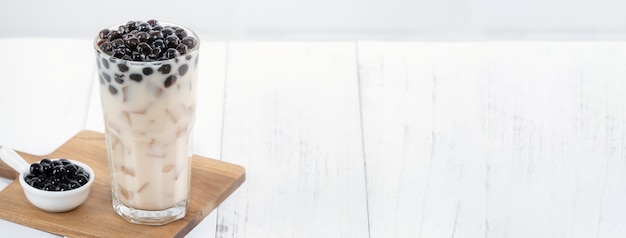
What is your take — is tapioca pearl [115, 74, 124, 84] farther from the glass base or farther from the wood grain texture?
the wood grain texture

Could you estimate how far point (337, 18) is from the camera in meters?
2.90

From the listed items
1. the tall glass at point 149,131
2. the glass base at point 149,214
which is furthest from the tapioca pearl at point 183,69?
the glass base at point 149,214

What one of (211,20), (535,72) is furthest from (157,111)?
(211,20)

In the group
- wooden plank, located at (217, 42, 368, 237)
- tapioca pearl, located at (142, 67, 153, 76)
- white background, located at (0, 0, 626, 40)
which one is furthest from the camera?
white background, located at (0, 0, 626, 40)

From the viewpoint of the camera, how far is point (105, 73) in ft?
4.37

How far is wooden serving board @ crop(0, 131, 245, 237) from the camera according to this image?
1.42 meters

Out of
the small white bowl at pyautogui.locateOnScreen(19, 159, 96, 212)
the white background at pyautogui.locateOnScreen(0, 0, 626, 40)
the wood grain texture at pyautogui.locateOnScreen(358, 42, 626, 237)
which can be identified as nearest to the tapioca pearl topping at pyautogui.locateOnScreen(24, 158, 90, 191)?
the small white bowl at pyautogui.locateOnScreen(19, 159, 96, 212)

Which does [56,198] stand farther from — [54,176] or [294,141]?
[294,141]

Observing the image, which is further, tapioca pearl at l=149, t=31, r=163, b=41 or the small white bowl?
the small white bowl

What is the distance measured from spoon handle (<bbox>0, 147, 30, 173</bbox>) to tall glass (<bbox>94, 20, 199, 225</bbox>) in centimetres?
14

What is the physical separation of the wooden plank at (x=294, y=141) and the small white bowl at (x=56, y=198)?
0.22m

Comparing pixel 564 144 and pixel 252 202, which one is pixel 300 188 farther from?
pixel 564 144

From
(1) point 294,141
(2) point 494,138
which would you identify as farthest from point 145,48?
(2) point 494,138

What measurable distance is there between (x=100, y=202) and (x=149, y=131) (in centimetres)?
19
